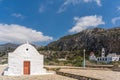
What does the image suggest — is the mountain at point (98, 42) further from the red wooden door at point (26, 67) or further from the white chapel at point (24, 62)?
the red wooden door at point (26, 67)

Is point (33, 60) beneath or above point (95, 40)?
beneath

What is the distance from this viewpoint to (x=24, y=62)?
26.7 metres

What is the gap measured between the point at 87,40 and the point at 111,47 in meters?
23.5

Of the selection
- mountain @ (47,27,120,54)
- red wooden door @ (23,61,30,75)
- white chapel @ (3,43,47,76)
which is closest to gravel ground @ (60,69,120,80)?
white chapel @ (3,43,47,76)

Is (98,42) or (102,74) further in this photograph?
(98,42)

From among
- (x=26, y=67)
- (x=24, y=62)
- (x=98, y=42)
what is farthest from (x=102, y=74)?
(x=98, y=42)

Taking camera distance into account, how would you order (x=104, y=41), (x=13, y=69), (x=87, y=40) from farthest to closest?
(x=87, y=40) → (x=104, y=41) → (x=13, y=69)

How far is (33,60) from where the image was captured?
1068 inches

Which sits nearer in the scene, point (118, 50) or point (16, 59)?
point (16, 59)

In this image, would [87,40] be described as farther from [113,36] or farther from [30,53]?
[30,53]

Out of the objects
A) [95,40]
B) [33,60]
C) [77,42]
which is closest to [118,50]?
[95,40]

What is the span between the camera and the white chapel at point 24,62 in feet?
85.5

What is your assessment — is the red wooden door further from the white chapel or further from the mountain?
the mountain

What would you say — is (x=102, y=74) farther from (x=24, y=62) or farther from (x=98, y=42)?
(x=98, y=42)
